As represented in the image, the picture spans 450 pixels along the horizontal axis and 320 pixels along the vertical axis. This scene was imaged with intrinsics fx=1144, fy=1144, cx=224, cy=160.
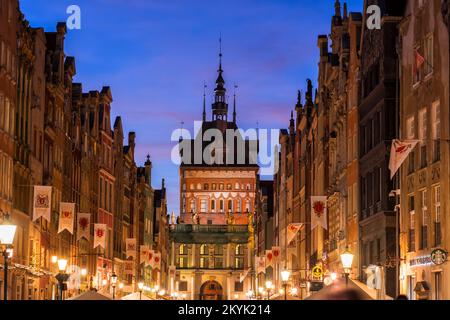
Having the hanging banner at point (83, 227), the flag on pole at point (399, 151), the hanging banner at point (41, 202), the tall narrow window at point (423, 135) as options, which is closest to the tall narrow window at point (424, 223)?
the tall narrow window at point (423, 135)

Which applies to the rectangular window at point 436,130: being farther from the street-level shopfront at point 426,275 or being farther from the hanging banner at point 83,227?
the hanging banner at point 83,227

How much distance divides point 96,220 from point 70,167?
16.7 m

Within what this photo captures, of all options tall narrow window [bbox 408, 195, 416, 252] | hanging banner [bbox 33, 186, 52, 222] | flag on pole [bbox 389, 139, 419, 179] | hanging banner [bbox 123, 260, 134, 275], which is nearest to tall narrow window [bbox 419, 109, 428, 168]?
tall narrow window [bbox 408, 195, 416, 252]

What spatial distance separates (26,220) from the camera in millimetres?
66062

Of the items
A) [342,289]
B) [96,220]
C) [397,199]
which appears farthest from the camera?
[96,220]

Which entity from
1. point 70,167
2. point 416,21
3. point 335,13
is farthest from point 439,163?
point 70,167

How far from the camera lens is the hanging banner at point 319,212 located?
66250mm

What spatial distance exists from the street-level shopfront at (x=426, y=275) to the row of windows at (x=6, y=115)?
69.5 feet

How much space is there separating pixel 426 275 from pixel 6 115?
78.0ft

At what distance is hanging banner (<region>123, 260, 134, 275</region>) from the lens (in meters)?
123

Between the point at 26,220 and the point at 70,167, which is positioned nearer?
the point at 26,220
